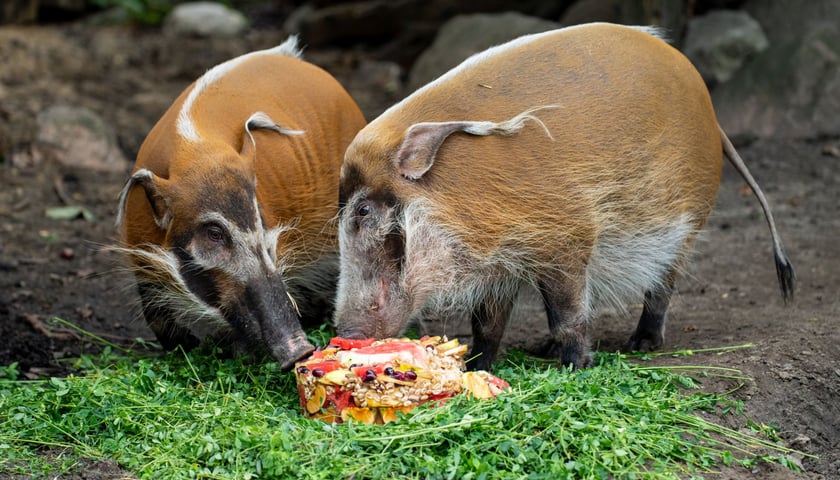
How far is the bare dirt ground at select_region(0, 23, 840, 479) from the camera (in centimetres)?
473

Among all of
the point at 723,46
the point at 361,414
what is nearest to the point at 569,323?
the point at 361,414

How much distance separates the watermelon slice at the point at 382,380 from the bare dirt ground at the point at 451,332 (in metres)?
0.84

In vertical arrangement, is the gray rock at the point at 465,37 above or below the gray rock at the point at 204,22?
above

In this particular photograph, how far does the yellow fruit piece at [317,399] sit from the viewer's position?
4.18 metres

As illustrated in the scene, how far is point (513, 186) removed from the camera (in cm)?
473

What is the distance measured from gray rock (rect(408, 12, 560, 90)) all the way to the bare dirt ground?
60 cm

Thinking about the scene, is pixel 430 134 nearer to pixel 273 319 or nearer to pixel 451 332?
pixel 273 319

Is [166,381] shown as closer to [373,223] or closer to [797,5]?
[373,223]

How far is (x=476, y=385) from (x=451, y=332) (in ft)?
6.72

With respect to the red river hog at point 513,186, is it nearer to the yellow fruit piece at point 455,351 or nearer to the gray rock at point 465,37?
the yellow fruit piece at point 455,351

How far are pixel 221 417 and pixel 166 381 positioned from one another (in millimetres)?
666

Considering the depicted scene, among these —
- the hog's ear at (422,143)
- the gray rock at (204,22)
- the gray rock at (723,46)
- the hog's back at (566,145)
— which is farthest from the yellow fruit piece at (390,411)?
the gray rock at (204,22)

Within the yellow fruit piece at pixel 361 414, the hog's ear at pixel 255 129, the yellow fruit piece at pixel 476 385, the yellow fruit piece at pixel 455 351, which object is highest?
the hog's ear at pixel 255 129

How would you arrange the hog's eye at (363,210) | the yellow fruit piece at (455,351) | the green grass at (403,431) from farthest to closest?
the hog's eye at (363,210)
the yellow fruit piece at (455,351)
the green grass at (403,431)
